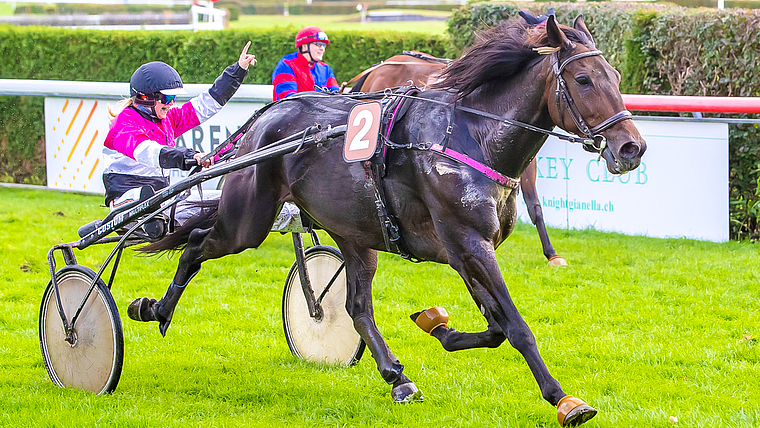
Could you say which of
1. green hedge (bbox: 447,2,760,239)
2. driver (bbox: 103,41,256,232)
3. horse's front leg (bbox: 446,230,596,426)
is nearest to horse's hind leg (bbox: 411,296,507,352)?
horse's front leg (bbox: 446,230,596,426)

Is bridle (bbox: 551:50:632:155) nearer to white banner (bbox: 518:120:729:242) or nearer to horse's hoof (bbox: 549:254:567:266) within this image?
horse's hoof (bbox: 549:254:567:266)

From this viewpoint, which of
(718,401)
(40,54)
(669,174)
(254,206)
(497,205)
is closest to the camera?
(497,205)

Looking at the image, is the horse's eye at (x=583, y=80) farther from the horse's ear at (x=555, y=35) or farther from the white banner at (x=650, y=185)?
the white banner at (x=650, y=185)

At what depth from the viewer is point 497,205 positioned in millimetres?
4004

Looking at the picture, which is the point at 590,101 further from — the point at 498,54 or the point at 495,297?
the point at 495,297

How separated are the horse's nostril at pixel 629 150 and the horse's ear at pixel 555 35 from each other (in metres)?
0.53

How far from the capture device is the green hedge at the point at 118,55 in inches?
475

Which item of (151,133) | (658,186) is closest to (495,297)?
(151,133)

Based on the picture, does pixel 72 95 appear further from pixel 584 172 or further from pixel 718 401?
pixel 718 401

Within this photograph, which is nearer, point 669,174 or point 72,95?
point 669,174

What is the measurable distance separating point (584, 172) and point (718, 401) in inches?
178

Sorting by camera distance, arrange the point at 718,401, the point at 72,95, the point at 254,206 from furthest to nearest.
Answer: the point at 72,95 → the point at 254,206 → the point at 718,401

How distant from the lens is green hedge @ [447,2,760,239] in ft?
26.7

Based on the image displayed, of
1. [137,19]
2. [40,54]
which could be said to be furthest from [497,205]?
[137,19]
